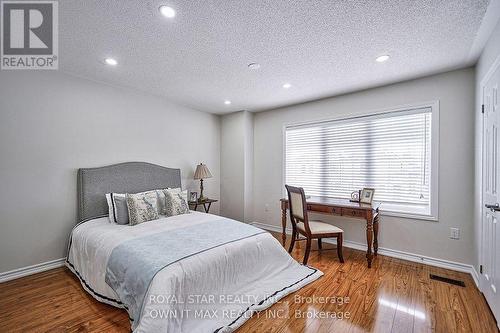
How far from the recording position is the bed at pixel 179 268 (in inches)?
64.0

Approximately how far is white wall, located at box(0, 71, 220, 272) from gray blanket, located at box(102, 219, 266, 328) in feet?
4.53

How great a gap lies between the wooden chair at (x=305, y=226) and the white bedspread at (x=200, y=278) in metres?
0.40

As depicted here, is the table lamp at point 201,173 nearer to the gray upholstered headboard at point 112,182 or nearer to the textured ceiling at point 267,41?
the gray upholstered headboard at point 112,182

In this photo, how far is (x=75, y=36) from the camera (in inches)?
79.4

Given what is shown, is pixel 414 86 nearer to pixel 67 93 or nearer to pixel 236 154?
pixel 236 154

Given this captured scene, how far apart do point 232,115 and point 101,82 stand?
2.30m

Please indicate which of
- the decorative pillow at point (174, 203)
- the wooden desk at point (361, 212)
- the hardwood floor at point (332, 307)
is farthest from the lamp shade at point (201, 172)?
the hardwood floor at point (332, 307)

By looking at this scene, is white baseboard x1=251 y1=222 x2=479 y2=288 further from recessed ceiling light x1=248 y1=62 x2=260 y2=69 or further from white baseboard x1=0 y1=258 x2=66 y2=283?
white baseboard x1=0 y1=258 x2=66 y2=283

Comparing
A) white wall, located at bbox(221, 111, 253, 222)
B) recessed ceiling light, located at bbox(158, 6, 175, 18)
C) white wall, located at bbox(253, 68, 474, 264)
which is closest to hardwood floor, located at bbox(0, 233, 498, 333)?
white wall, located at bbox(253, 68, 474, 264)

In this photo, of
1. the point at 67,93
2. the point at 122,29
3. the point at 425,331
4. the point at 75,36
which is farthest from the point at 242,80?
the point at 425,331

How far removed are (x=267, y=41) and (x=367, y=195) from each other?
7.73ft

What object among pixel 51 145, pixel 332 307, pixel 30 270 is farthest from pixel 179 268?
pixel 51 145

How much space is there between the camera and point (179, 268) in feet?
5.62

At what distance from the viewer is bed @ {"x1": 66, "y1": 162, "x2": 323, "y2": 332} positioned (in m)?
1.62
